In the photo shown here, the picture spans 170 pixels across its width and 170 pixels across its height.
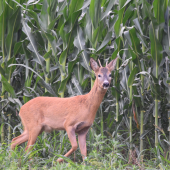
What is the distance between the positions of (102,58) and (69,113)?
1958 millimetres

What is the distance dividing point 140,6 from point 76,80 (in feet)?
6.39

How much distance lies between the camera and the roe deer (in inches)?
190

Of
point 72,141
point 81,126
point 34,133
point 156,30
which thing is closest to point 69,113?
point 81,126

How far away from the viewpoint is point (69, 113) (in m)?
4.99

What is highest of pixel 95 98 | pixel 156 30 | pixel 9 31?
pixel 9 31

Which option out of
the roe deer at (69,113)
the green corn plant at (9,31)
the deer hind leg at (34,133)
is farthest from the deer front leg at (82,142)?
the green corn plant at (9,31)

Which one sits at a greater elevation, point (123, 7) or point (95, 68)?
point (123, 7)

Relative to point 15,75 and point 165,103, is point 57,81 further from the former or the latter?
point 165,103

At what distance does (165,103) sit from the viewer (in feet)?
20.5

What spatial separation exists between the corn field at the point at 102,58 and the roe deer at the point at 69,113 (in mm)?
571

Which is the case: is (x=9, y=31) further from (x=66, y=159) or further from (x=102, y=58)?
(x=66, y=159)

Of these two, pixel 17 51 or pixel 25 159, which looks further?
pixel 17 51

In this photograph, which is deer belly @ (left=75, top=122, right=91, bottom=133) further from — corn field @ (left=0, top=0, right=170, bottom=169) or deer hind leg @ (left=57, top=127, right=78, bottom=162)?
corn field @ (left=0, top=0, right=170, bottom=169)

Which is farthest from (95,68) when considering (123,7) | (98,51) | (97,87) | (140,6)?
(140,6)
